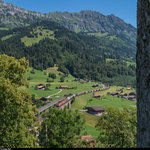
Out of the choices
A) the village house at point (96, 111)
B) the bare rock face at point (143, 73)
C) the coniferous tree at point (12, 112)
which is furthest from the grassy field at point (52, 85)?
the bare rock face at point (143, 73)

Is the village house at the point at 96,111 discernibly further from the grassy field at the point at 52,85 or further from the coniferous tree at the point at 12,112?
the coniferous tree at the point at 12,112

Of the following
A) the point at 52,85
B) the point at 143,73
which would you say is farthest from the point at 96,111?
the point at 143,73

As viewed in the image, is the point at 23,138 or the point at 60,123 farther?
the point at 60,123

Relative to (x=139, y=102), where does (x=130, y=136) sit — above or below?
below

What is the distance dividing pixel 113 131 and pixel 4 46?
200102 millimetres

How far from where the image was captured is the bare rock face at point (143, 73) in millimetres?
3053

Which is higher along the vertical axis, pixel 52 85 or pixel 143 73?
pixel 143 73

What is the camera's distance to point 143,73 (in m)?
3.17

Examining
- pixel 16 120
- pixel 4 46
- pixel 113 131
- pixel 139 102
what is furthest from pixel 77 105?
pixel 4 46

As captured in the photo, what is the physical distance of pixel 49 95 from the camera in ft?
371

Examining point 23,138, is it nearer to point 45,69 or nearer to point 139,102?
point 139,102

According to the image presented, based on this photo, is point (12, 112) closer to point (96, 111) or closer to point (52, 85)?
point (96, 111)

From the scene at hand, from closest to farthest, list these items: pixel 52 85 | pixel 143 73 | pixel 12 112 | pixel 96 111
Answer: pixel 143 73 < pixel 12 112 < pixel 96 111 < pixel 52 85

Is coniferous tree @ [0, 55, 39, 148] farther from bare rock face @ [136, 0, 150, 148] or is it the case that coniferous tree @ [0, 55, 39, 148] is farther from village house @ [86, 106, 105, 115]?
village house @ [86, 106, 105, 115]
